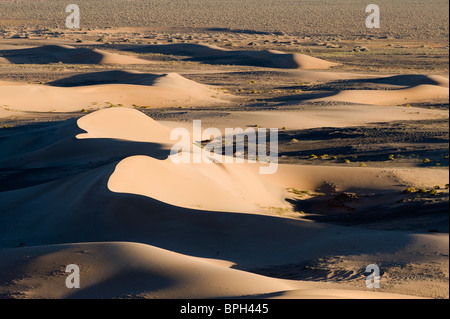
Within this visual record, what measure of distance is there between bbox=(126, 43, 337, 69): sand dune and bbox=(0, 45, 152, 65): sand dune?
17.5ft

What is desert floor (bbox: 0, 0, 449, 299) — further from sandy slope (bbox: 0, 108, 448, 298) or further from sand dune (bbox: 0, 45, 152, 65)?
sand dune (bbox: 0, 45, 152, 65)

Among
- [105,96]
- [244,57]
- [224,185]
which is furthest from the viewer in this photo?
[244,57]

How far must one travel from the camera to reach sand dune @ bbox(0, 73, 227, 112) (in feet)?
108

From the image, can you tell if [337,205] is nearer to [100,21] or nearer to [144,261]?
[144,261]

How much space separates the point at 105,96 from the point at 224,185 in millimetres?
19810

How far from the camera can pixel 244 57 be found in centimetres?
5431

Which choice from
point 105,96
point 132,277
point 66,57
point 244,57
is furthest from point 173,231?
point 244,57

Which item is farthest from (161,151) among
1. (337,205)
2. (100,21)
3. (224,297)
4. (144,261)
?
(100,21)

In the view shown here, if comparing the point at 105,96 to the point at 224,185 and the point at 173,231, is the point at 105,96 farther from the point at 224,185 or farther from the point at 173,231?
the point at 173,231

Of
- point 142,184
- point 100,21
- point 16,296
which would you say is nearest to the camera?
point 16,296

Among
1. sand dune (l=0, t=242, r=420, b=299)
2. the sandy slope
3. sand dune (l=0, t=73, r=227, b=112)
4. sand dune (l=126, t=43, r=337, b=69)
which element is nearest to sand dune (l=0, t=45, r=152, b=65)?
sand dune (l=126, t=43, r=337, b=69)

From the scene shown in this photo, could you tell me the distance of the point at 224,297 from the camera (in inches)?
325
